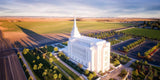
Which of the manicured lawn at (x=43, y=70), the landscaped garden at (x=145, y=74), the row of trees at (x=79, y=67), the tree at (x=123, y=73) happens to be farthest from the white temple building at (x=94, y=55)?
the manicured lawn at (x=43, y=70)

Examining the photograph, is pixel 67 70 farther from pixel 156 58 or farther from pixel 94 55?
pixel 156 58

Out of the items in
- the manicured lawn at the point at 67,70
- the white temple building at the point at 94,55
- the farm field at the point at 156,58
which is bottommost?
the manicured lawn at the point at 67,70

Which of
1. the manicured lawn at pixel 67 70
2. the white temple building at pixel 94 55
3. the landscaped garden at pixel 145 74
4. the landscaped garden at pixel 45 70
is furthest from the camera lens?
the white temple building at pixel 94 55

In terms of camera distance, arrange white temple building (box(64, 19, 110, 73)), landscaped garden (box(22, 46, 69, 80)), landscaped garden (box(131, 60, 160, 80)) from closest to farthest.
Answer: landscaped garden (box(131, 60, 160, 80)), landscaped garden (box(22, 46, 69, 80)), white temple building (box(64, 19, 110, 73))

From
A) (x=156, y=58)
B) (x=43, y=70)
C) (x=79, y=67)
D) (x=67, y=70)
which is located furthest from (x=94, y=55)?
(x=156, y=58)

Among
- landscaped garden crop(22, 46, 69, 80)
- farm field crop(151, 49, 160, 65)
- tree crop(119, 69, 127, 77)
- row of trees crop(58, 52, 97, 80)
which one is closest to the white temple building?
row of trees crop(58, 52, 97, 80)

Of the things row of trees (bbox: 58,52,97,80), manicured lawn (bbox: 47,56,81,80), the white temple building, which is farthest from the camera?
the white temple building

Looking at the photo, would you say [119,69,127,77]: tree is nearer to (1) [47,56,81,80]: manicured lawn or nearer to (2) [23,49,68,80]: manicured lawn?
(1) [47,56,81,80]: manicured lawn

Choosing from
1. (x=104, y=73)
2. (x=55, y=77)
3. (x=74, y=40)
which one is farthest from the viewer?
(x=74, y=40)

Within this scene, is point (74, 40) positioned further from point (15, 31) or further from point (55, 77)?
point (15, 31)

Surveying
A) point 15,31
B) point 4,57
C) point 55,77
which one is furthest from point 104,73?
point 15,31

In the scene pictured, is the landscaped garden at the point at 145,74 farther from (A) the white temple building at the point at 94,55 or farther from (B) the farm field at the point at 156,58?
(A) the white temple building at the point at 94,55
